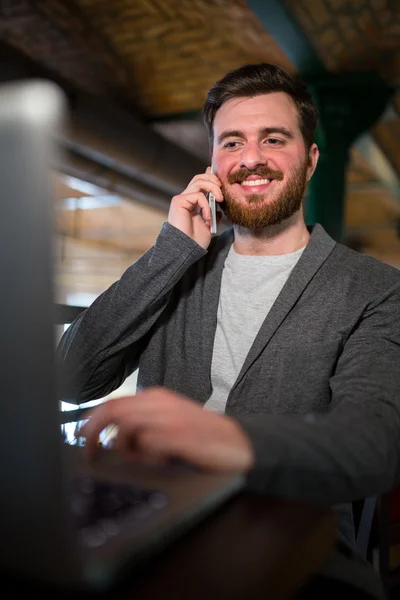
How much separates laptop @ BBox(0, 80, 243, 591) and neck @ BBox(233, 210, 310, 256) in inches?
46.3

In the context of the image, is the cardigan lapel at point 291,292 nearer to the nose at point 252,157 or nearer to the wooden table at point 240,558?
the nose at point 252,157

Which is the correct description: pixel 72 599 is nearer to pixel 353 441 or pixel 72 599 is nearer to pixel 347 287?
pixel 353 441

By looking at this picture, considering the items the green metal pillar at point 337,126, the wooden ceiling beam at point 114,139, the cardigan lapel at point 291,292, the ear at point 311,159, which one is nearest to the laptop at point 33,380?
the cardigan lapel at point 291,292

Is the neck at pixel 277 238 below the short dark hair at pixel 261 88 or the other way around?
below

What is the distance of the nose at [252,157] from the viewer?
155 cm

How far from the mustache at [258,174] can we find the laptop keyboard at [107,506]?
1.14 m

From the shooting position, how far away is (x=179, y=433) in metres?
0.63

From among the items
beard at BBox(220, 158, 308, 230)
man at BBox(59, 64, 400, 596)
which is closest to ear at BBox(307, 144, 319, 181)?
man at BBox(59, 64, 400, 596)

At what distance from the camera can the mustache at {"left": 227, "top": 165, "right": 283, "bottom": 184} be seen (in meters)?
1.58

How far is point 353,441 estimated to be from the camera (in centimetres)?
77

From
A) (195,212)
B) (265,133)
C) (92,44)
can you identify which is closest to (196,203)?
(195,212)

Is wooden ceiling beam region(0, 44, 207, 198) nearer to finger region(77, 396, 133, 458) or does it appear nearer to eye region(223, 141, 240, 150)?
eye region(223, 141, 240, 150)

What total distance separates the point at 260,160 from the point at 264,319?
488mm

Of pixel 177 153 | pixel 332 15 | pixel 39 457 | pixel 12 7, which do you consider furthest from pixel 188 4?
pixel 39 457
